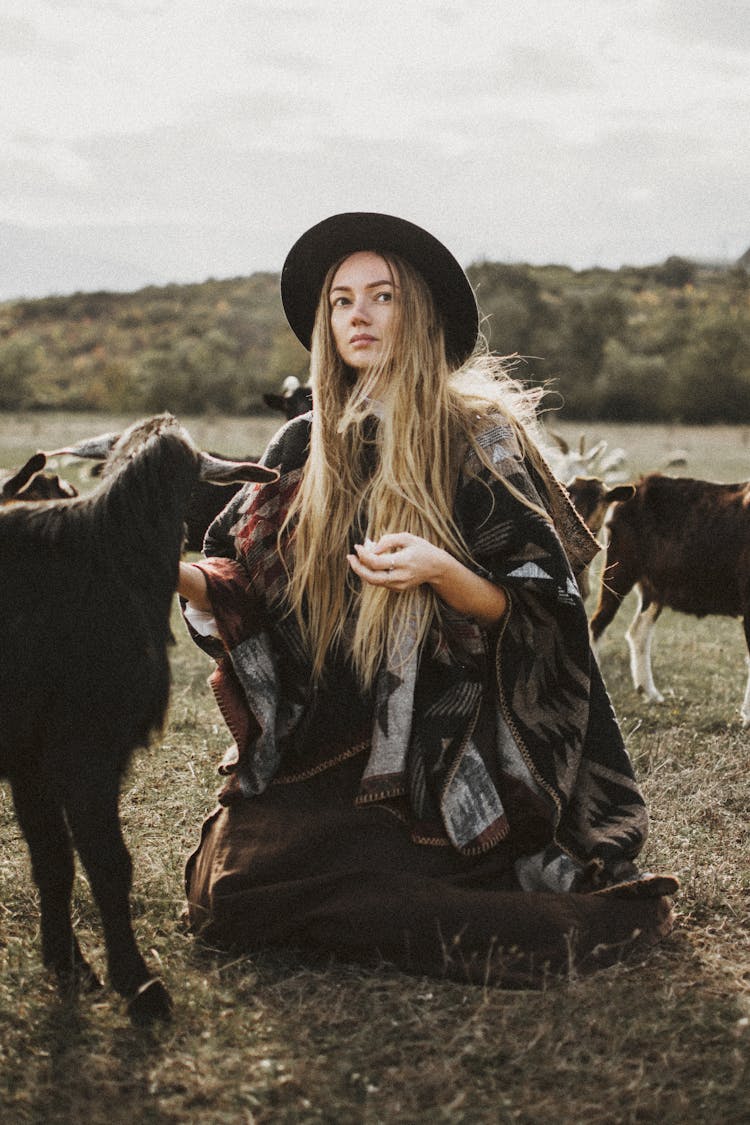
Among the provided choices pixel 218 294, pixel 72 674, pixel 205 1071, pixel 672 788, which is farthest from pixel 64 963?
pixel 218 294

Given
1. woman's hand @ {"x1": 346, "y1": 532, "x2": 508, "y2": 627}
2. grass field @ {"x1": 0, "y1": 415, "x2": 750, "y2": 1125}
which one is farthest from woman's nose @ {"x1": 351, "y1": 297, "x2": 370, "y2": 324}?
grass field @ {"x1": 0, "y1": 415, "x2": 750, "y2": 1125}

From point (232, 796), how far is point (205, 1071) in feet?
3.19

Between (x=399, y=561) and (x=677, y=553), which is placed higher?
(x=399, y=561)

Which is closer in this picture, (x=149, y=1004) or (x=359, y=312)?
(x=149, y=1004)

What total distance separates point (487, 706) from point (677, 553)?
158 inches

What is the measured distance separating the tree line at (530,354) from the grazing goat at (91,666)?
36.0m

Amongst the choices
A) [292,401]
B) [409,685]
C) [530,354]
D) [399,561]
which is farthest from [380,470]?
[530,354]

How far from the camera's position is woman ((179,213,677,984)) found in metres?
3.16

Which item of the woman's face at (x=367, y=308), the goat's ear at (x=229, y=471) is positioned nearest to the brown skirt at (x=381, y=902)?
the goat's ear at (x=229, y=471)

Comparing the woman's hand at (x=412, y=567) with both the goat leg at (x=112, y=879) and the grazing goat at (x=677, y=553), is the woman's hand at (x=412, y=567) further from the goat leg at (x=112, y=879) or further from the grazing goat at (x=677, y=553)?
the grazing goat at (x=677, y=553)

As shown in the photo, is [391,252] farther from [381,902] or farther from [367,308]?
[381,902]

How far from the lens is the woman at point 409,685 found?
3.16 metres

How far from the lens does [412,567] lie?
2963 millimetres

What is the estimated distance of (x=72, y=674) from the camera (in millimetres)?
2711
